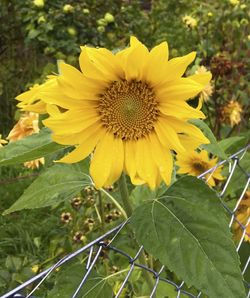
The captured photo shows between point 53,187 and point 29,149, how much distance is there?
0.17 meters

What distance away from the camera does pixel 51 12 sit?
11.2 ft

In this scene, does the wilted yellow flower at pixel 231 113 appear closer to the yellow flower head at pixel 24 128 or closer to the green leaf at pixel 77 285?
the yellow flower head at pixel 24 128

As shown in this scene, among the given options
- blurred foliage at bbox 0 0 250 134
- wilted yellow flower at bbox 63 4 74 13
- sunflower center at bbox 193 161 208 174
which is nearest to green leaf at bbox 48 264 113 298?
sunflower center at bbox 193 161 208 174

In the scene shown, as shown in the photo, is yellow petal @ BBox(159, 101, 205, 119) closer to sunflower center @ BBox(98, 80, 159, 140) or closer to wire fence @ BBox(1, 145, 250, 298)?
sunflower center @ BBox(98, 80, 159, 140)

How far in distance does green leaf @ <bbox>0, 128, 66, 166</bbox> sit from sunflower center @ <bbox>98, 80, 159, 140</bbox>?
0.10m

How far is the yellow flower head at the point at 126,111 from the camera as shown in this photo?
3.27 ft

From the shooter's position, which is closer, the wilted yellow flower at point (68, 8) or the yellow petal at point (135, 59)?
the yellow petal at point (135, 59)

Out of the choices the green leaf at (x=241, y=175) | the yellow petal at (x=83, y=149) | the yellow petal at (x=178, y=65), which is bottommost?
the green leaf at (x=241, y=175)

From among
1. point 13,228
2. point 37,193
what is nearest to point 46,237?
point 13,228

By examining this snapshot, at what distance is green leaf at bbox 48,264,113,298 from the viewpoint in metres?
1.11

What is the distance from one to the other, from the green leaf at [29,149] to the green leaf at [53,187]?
134 millimetres

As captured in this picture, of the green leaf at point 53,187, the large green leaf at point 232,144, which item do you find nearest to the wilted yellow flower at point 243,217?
the large green leaf at point 232,144

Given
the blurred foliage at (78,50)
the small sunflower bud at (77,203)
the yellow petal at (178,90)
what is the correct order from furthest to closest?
the blurred foliage at (78,50) < the small sunflower bud at (77,203) < the yellow petal at (178,90)

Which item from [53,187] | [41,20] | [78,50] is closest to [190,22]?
[78,50]
